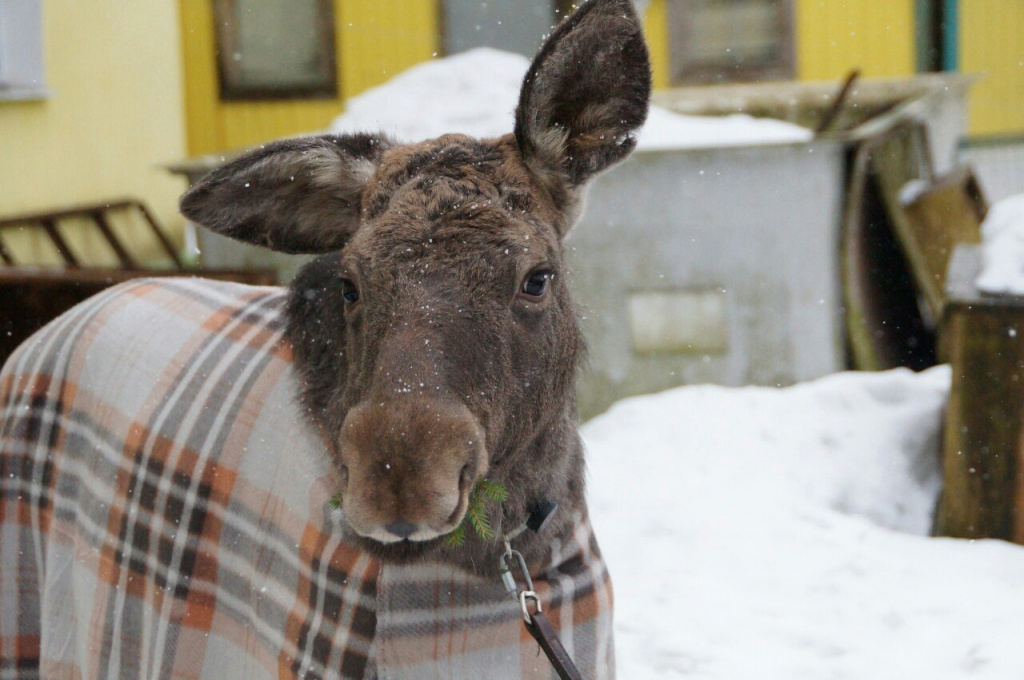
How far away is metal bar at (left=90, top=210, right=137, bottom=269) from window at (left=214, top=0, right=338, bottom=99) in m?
3.03

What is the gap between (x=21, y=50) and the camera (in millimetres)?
7508

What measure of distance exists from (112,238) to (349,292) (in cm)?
713

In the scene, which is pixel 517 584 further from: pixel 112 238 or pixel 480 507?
pixel 112 238

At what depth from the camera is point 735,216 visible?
6406 millimetres

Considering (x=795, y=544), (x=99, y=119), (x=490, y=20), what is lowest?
(x=795, y=544)

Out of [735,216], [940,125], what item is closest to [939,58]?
[940,125]

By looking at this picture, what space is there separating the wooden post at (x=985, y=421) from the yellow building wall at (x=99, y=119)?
22.7 feet

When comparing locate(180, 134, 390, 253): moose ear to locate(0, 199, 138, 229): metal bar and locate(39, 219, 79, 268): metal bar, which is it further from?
locate(0, 199, 138, 229): metal bar

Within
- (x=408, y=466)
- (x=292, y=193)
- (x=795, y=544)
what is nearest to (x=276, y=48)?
(x=795, y=544)

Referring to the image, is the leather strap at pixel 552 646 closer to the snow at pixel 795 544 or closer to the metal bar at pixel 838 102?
the snow at pixel 795 544

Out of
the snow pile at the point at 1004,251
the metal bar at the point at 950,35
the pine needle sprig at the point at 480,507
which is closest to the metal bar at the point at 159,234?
the snow pile at the point at 1004,251

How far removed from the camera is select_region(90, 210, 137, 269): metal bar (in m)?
8.26

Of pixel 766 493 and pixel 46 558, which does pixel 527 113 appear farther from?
pixel 766 493

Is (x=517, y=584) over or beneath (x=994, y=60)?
beneath
